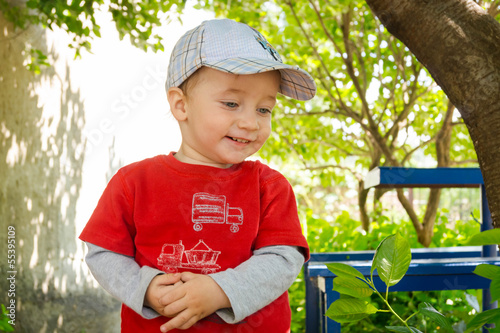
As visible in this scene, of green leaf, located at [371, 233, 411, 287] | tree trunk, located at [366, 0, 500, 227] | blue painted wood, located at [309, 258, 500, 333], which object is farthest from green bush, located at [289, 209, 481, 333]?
green leaf, located at [371, 233, 411, 287]

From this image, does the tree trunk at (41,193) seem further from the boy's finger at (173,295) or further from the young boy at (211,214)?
the boy's finger at (173,295)

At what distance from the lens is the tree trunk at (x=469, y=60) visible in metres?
1.24

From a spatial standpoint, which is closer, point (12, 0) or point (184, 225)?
point (184, 225)

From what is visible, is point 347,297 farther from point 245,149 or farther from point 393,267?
point 245,149

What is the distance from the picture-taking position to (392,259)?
1.00 metres

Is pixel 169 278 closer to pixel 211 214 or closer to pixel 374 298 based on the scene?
pixel 211 214

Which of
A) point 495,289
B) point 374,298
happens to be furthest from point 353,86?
point 495,289

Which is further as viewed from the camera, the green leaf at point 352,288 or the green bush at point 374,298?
the green bush at point 374,298

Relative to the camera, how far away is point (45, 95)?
427 centimetres

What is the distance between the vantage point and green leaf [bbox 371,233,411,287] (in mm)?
987

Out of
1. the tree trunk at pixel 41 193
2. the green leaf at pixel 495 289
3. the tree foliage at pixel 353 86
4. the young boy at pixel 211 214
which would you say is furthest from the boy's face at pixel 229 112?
the tree trunk at pixel 41 193

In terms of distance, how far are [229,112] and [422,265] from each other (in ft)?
2.94

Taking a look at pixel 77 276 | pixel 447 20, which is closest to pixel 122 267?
pixel 447 20

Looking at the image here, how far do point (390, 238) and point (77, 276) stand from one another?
12.9 feet
